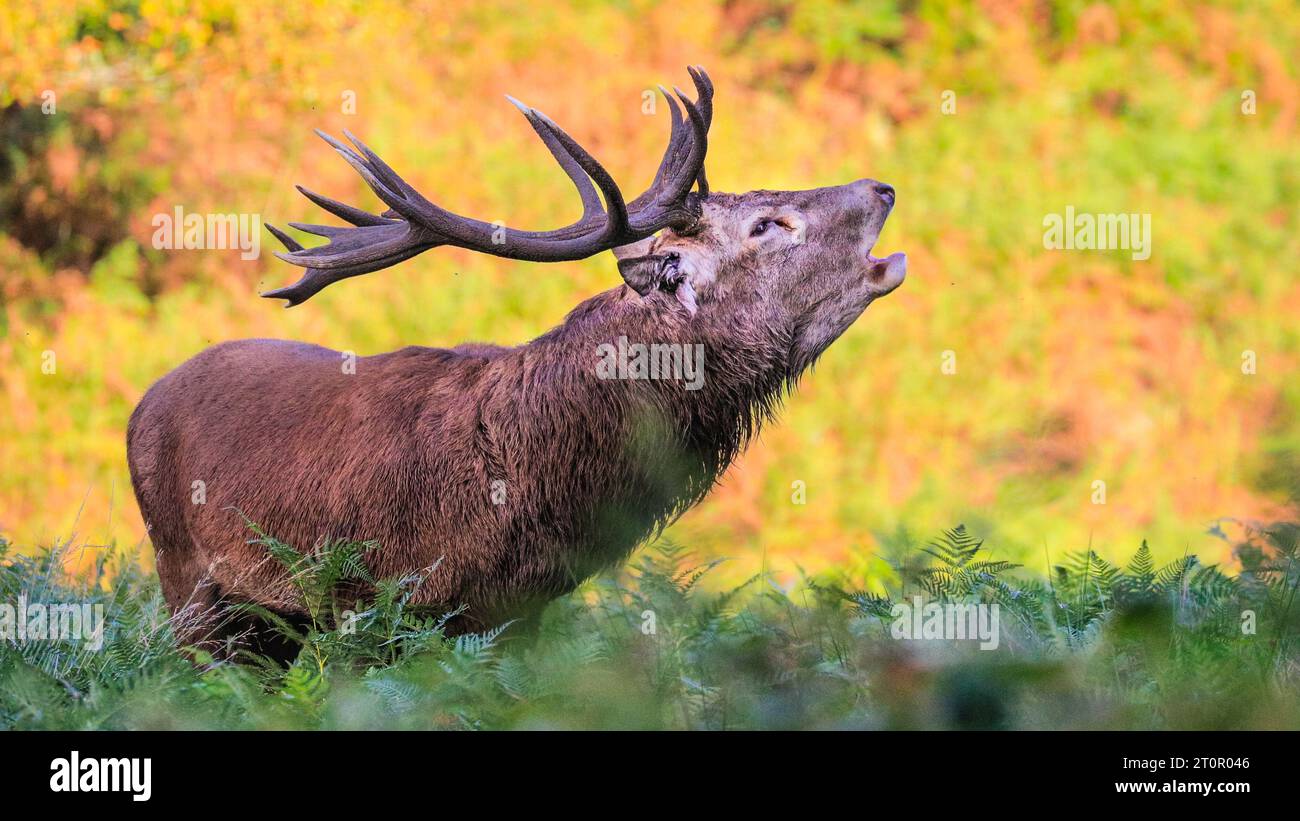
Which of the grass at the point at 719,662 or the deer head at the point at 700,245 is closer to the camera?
the grass at the point at 719,662

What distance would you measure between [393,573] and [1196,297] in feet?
31.0

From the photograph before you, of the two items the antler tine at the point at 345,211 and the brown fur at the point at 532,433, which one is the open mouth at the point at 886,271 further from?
the antler tine at the point at 345,211

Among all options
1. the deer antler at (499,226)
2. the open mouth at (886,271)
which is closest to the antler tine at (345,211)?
the deer antler at (499,226)

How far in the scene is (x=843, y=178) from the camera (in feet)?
41.5

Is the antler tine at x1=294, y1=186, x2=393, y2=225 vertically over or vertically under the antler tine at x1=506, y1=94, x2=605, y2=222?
under

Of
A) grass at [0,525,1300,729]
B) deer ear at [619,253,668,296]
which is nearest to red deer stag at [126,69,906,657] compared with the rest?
deer ear at [619,253,668,296]

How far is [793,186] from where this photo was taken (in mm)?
12258

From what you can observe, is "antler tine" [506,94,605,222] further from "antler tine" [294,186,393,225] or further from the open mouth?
the open mouth

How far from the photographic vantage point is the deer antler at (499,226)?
4.83 meters

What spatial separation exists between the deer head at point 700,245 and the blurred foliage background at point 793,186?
5.86 m

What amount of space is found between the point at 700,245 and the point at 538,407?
2.41 feet

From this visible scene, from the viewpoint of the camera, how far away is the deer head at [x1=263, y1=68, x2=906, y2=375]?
484 centimetres

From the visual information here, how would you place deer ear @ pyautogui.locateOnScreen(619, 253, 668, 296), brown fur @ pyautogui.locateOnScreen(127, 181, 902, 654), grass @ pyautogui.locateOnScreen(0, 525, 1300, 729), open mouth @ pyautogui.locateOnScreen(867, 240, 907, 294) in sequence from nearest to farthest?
grass @ pyautogui.locateOnScreen(0, 525, 1300, 729) < brown fur @ pyautogui.locateOnScreen(127, 181, 902, 654) < deer ear @ pyautogui.locateOnScreen(619, 253, 668, 296) < open mouth @ pyautogui.locateOnScreen(867, 240, 907, 294)
